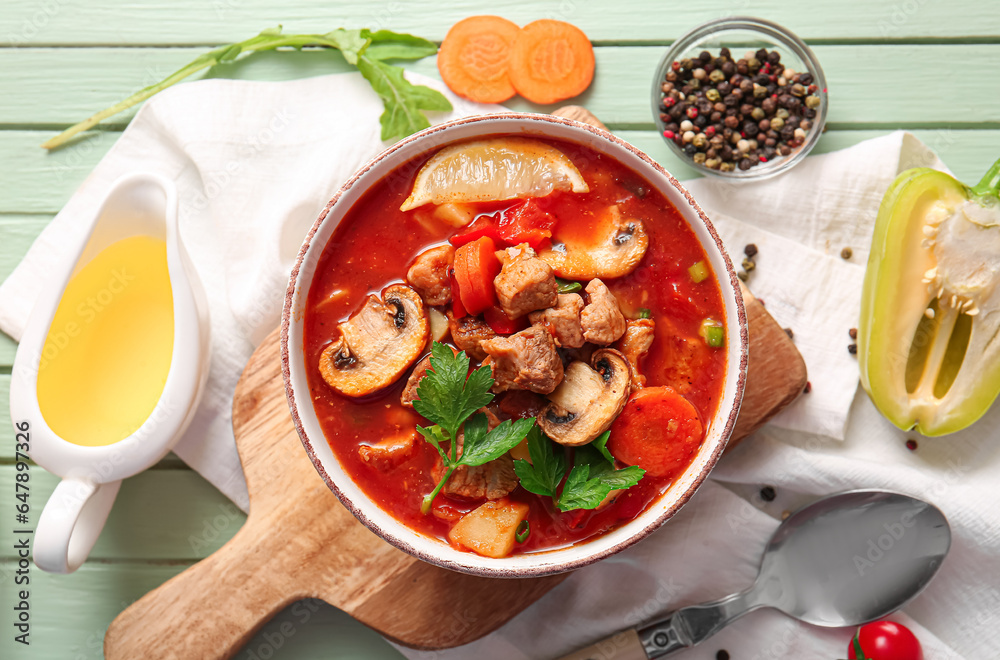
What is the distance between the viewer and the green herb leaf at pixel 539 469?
9.30 feet

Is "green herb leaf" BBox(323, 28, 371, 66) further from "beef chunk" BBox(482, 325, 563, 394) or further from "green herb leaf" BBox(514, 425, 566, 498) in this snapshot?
"green herb leaf" BBox(514, 425, 566, 498)

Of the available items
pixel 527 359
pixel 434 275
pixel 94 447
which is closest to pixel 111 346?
pixel 94 447

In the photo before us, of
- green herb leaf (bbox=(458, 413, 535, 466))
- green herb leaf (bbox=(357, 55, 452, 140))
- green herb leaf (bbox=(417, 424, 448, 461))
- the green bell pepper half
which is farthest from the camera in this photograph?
green herb leaf (bbox=(357, 55, 452, 140))

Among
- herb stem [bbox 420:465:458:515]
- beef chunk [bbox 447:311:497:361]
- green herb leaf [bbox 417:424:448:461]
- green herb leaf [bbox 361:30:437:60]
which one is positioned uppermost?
green herb leaf [bbox 361:30:437:60]

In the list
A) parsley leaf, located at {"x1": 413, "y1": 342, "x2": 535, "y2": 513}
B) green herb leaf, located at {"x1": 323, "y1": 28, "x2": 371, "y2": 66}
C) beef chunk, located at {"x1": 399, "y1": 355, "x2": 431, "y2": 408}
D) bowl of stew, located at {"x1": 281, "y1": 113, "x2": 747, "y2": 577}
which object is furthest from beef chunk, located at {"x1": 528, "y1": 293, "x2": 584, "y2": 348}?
green herb leaf, located at {"x1": 323, "y1": 28, "x2": 371, "y2": 66}

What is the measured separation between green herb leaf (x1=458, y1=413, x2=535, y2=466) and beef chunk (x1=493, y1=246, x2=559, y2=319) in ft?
1.43

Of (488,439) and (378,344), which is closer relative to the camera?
(488,439)

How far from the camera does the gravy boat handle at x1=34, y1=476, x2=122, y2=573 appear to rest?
10.2ft

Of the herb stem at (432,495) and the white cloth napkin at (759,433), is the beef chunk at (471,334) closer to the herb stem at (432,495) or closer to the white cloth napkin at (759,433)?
the herb stem at (432,495)

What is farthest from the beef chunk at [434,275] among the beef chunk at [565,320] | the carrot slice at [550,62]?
the carrot slice at [550,62]

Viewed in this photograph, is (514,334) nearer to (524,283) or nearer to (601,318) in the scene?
(524,283)

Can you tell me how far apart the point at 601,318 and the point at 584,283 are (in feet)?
0.95

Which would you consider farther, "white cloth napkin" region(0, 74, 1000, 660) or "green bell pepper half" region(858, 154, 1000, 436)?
"white cloth napkin" region(0, 74, 1000, 660)

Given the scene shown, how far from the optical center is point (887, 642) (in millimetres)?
3514
